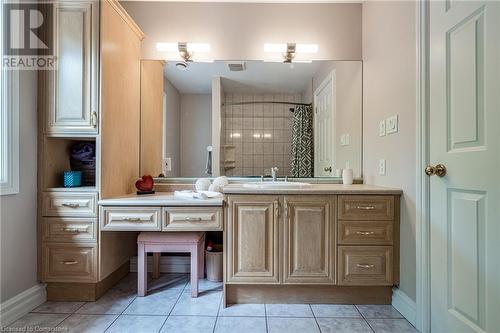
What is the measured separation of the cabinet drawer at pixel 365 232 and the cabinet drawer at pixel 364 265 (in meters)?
0.04

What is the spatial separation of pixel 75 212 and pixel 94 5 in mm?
1431

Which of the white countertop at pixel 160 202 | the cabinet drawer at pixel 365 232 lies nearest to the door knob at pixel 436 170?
the cabinet drawer at pixel 365 232

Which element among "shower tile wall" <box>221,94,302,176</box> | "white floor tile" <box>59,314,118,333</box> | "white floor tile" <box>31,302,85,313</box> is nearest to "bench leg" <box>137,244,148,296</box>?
"white floor tile" <box>59,314,118,333</box>

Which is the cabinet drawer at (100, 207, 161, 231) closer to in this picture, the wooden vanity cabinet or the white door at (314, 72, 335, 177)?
the wooden vanity cabinet

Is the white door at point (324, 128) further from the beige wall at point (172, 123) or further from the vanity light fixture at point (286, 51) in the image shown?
the beige wall at point (172, 123)

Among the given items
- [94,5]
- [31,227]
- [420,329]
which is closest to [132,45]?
[94,5]

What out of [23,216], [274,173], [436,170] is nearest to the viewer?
[436,170]

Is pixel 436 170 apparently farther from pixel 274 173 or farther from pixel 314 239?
pixel 274 173

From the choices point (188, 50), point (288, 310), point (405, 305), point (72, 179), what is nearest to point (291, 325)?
point (288, 310)

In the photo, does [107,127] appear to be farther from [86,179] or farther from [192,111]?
[192,111]

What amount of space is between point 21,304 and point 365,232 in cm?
228

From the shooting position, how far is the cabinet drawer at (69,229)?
1.89 m

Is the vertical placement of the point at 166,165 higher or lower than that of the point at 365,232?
higher

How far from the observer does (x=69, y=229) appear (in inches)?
74.3
